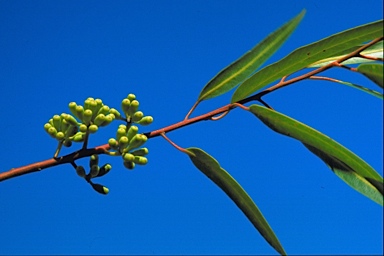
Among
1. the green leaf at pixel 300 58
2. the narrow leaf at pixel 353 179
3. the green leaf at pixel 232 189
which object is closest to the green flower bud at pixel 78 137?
the green leaf at pixel 232 189

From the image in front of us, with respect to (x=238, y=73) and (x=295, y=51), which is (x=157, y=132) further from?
(x=295, y=51)

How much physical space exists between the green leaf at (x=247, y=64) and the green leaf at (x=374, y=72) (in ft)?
0.81

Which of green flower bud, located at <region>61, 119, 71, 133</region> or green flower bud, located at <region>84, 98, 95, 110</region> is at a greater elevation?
green flower bud, located at <region>84, 98, 95, 110</region>

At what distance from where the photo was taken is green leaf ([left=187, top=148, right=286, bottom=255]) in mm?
1495

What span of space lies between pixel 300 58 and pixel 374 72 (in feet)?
0.68

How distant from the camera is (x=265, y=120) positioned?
4.75 ft

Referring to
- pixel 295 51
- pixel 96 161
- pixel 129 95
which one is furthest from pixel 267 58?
pixel 96 161

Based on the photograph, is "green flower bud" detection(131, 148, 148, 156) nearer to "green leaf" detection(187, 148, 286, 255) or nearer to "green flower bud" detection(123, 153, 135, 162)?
"green flower bud" detection(123, 153, 135, 162)

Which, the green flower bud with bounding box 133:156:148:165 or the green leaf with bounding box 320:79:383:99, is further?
the green leaf with bounding box 320:79:383:99

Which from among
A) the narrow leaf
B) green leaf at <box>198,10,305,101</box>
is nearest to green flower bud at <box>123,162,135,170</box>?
green leaf at <box>198,10,305,101</box>

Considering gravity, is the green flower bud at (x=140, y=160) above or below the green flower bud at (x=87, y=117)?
below

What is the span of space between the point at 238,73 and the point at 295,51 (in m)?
0.17

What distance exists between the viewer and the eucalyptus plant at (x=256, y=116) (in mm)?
1314

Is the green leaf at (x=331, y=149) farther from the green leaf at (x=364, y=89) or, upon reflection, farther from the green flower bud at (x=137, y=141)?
the green flower bud at (x=137, y=141)
